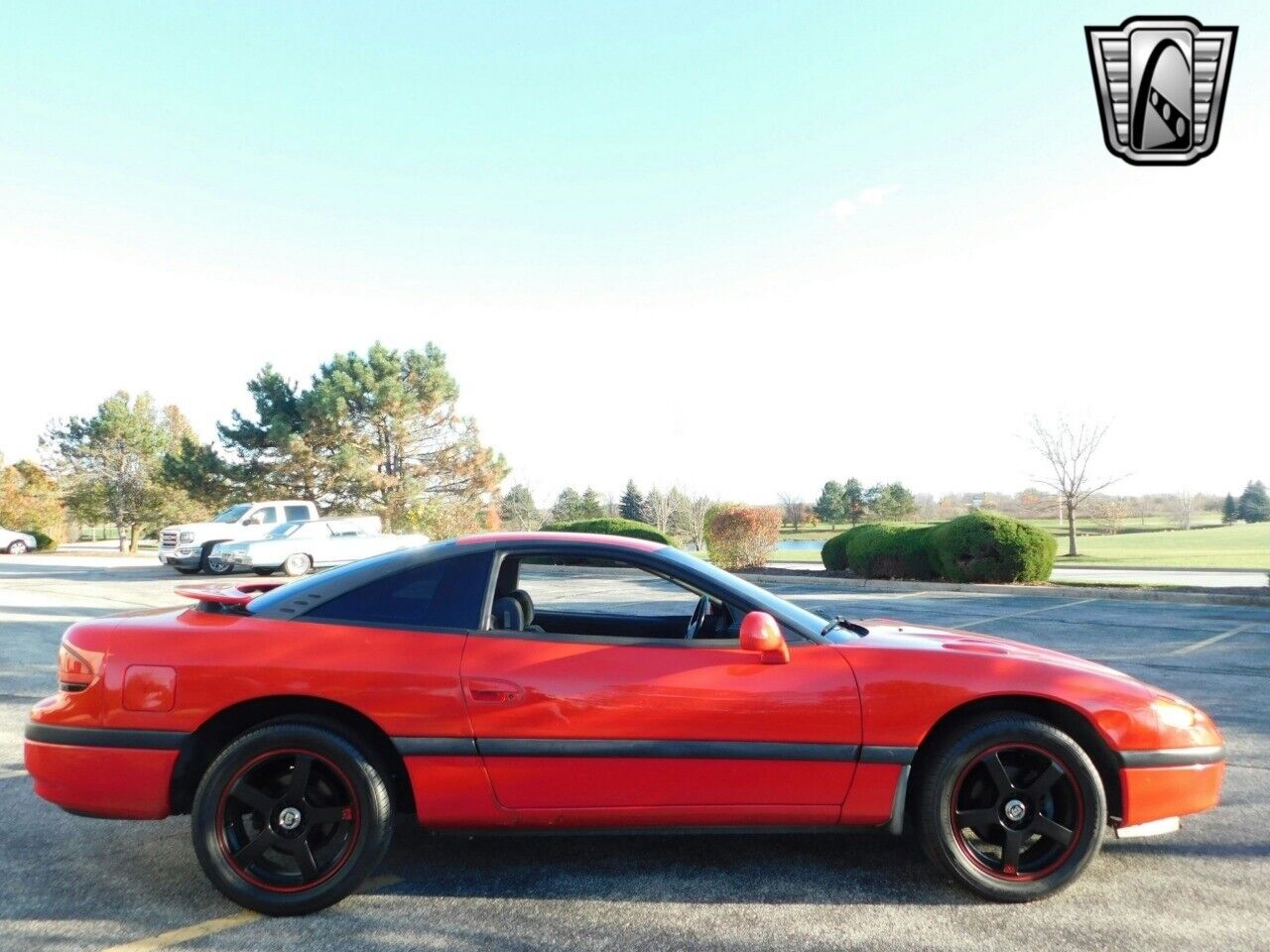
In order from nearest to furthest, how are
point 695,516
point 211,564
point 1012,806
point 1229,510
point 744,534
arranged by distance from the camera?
1. point 1012,806
2. point 211,564
3. point 744,534
4. point 695,516
5. point 1229,510

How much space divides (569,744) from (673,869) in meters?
0.77

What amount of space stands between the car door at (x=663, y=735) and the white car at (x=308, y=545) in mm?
17748

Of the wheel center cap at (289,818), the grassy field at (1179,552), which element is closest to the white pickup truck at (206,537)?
the grassy field at (1179,552)

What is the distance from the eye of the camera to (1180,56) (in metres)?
6.99

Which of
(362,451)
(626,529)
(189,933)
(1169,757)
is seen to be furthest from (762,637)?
(362,451)

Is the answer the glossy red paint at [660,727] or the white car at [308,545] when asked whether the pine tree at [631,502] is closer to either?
the white car at [308,545]

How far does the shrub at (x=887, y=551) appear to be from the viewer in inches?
709

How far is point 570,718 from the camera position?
299 cm

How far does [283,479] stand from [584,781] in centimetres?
3600

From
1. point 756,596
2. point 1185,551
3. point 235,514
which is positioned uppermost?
point 235,514

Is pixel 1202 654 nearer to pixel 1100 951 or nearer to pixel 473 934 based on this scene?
pixel 1100 951

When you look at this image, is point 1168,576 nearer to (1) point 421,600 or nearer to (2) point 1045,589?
(2) point 1045,589

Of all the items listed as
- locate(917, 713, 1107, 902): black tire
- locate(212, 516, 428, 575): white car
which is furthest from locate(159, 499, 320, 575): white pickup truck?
locate(917, 713, 1107, 902): black tire

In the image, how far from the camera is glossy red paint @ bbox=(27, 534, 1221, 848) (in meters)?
2.98
